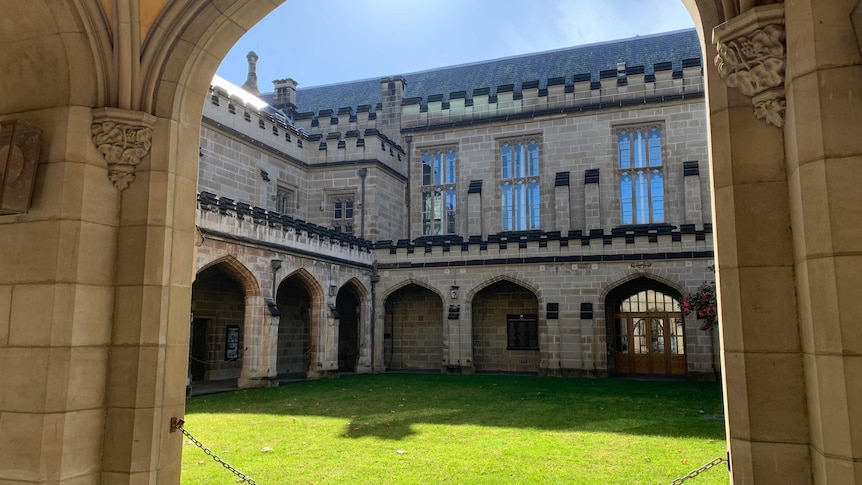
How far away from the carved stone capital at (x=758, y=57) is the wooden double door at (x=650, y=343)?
1741 centimetres

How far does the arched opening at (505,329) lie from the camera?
21047mm

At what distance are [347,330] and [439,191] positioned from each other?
6.70 meters

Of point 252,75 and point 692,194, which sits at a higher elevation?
point 252,75

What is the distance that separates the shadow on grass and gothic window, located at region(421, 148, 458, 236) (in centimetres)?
913

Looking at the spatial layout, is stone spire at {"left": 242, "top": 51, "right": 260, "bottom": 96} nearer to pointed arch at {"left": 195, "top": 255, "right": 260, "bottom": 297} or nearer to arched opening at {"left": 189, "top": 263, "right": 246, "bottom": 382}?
arched opening at {"left": 189, "top": 263, "right": 246, "bottom": 382}

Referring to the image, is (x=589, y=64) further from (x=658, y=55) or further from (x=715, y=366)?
(x=715, y=366)

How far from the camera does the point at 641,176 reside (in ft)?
72.7

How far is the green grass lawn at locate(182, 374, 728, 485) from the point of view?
20.5ft

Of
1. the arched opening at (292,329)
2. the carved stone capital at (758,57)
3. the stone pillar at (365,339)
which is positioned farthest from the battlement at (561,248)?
the carved stone capital at (758,57)

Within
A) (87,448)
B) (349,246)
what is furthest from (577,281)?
(87,448)

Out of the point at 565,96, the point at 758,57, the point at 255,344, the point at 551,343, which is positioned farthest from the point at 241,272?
the point at 565,96

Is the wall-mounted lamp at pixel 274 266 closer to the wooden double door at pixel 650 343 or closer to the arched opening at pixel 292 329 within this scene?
the arched opening at pixel 292 329

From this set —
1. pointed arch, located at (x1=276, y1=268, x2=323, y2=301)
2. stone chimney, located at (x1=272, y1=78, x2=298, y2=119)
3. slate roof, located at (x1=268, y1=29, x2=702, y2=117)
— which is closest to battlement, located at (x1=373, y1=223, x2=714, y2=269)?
pointed arch, located at (x1=276, y1=268, x2=323, y2=301)

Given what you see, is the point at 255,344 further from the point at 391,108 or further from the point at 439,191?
the point at 391,108
